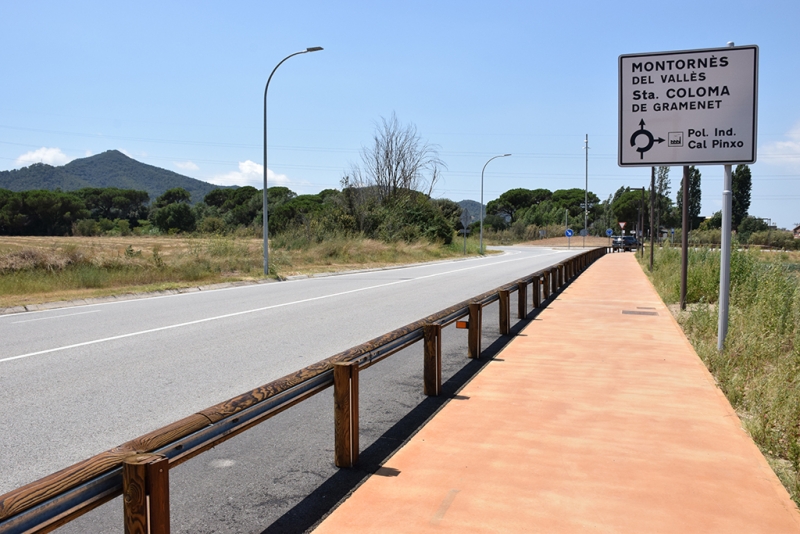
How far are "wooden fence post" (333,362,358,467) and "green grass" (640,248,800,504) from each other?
2.84 meters

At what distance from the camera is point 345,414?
4.71 meters

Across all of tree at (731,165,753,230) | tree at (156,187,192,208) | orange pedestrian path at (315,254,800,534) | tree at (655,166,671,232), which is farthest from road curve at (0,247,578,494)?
tree at (156,187,192,208)

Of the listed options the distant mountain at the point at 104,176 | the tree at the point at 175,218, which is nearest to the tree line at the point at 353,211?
the tree at the point at 175,218

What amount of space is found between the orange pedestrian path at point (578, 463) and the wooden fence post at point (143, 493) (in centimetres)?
123

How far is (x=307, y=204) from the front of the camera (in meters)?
92.8

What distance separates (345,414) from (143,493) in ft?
6.85

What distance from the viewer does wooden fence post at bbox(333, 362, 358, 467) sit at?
15.5 feet

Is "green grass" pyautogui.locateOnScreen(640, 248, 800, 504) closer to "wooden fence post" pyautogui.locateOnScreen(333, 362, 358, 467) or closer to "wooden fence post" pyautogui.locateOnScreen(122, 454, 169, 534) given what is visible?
"wooden fence post" pyautogui.locateOnScreen(333, 362, 358, 467)

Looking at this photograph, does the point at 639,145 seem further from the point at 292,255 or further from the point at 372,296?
the point at 292,255

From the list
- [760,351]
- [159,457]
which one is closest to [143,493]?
[159,457]

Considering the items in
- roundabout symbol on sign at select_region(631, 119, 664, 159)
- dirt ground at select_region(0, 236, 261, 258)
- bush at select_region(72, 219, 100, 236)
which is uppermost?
roundabout symbol on sign at select_region(631, 119, 664, 159)

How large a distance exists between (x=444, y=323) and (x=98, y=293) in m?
13.1

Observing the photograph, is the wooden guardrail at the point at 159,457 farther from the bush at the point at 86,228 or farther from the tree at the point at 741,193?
the tree at the point at 741,193

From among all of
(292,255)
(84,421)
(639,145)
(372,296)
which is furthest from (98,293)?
(292,255)
